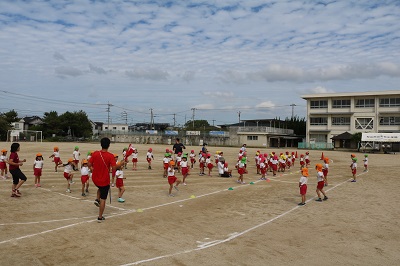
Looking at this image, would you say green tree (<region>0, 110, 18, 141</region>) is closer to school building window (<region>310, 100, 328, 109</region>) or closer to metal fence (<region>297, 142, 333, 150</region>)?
metal fence (<region>297, 142, 333, 150</region>)

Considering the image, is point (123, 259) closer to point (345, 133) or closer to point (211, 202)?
point (211, 202)

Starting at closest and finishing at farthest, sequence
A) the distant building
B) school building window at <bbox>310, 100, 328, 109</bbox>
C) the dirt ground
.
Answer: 1. the dirt ground
2. school building window at <bbox>310, 100, 328, 109</bbox>
3. the distant building

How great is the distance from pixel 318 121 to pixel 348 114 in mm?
5250

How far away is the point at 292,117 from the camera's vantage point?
77.1 m

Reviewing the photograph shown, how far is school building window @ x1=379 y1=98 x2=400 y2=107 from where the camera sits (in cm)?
5300

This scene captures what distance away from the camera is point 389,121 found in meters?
53.3

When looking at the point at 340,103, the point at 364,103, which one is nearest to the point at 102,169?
the point at 364,103

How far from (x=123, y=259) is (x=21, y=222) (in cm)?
385

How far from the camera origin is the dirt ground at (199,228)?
6559 mm

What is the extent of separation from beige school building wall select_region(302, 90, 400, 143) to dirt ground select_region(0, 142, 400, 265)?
4415 centimetres

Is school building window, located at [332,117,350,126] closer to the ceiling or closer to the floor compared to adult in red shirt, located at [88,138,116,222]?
closer to the ceiling

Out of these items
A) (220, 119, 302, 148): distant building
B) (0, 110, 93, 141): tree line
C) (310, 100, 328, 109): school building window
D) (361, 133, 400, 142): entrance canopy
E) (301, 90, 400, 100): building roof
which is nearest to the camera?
(361, 133, 400, 142): entrance canopy

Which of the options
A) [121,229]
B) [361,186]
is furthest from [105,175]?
[361,186]

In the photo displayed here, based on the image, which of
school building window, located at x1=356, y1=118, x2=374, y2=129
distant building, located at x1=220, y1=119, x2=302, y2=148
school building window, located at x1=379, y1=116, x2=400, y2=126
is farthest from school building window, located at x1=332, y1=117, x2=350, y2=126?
distant building, located at x1=220, y1=119, x2=302, y2=148
